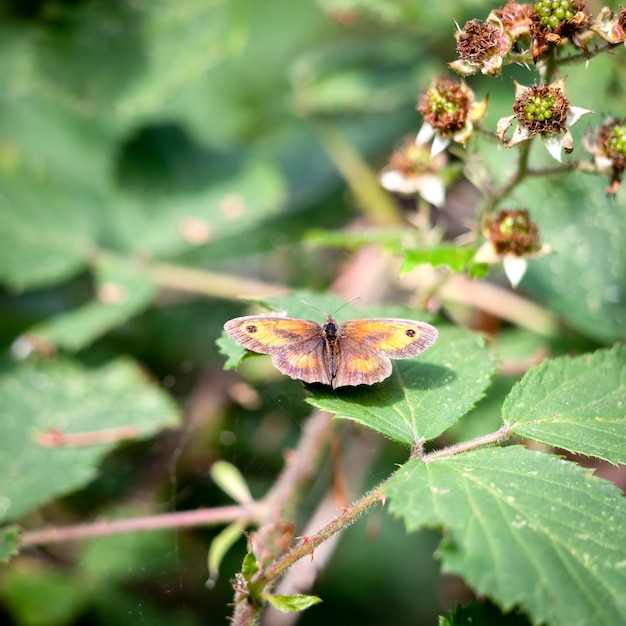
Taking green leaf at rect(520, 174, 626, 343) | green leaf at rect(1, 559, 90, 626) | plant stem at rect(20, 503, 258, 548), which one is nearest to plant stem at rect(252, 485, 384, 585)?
plant stem at rect(20, 503, 258, 548)

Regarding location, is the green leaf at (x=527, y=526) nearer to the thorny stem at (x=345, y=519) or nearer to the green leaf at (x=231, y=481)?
the thorny stem at (x=345, y=519)

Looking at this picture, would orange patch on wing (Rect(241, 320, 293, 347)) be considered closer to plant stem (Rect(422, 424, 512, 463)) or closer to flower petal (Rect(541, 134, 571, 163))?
plant stem (Rect(422, 424, 512, 463))

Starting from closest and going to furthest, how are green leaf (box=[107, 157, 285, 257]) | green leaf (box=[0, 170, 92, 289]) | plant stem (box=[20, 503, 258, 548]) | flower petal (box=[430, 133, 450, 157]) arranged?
1. flower petal (box=[430, 133, 450, 157])
2. plant stem (box=[20, 503, 258, 548])
3. green leaf (box=[0, 170, 92, 289])
4. green leaf (box=[107, 157, 285, 257])

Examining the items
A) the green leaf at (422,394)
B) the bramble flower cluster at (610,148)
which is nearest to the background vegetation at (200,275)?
the green leaf at (422,394)

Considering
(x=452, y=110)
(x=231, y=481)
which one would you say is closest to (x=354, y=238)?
(x=452, y=110)

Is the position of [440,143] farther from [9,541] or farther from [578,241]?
[9,541]

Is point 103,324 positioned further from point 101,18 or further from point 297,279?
point 101,18

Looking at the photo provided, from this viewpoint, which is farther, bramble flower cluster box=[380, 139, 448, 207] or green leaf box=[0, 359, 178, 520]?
green leaf box=[0, 359, 178, 520]
